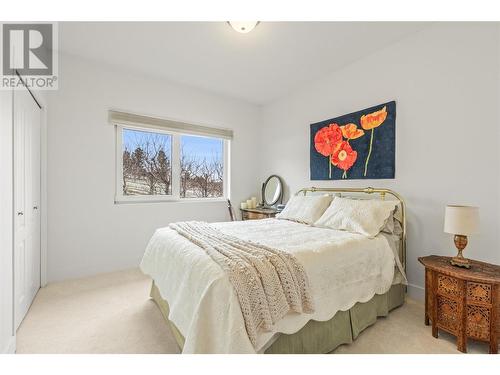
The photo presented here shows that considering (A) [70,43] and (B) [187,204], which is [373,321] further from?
(A) [70,43]

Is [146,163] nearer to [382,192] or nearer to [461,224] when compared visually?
[382,192]

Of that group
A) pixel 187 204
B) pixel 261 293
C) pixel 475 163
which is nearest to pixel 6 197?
pixel 261 293

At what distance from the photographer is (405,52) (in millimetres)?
2432

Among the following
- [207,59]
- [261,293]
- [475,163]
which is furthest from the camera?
[207,59]

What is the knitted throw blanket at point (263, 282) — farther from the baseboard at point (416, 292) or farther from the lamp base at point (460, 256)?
the baseboard at point (416, 292)

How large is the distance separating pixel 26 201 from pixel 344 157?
332 centimetres

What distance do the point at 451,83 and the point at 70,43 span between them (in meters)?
3.82

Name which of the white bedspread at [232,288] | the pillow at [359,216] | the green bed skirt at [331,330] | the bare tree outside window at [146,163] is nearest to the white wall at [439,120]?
the pillow at [359,216]

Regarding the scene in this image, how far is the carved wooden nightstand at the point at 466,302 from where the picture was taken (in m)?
1.55

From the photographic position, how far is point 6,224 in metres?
1.52

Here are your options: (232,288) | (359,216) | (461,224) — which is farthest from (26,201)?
(461,224)

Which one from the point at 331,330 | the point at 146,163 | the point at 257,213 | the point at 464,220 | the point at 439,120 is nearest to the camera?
the point at 331,330

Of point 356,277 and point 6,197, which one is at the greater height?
point 6,197

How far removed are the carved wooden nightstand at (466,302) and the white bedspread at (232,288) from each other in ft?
1.10
